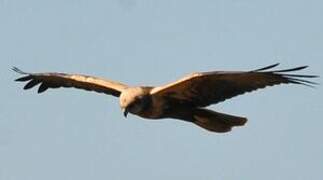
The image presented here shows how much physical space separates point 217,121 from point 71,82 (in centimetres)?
253

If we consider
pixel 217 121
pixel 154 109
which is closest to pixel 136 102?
pixel 154 109

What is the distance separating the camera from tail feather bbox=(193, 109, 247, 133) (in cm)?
1630

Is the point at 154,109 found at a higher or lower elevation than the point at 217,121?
higher

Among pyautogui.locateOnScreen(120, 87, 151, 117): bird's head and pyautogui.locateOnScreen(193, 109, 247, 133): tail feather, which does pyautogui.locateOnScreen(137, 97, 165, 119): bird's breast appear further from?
pyautogui.locateOnScreen(193, 109, 247, 133): tail feather

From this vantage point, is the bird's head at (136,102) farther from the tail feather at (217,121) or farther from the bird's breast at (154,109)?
the tail feather at (217,121)

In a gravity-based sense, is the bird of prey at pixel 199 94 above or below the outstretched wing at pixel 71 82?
below

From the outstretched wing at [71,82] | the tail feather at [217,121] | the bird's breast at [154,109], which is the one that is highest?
the outstretched wing at [71,82]

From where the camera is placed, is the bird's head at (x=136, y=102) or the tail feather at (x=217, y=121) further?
the tail feather at (x=217, y=121)

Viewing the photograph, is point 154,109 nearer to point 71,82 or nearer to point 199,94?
point 199,94

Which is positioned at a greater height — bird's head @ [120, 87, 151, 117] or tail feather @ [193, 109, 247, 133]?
bird's head @ [120, 87, 151, 117]

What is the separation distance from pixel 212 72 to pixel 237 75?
29cm

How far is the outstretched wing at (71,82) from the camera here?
17.3 meters

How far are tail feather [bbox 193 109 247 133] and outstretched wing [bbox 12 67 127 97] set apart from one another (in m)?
1.13

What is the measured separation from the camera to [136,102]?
1609 centimetres
